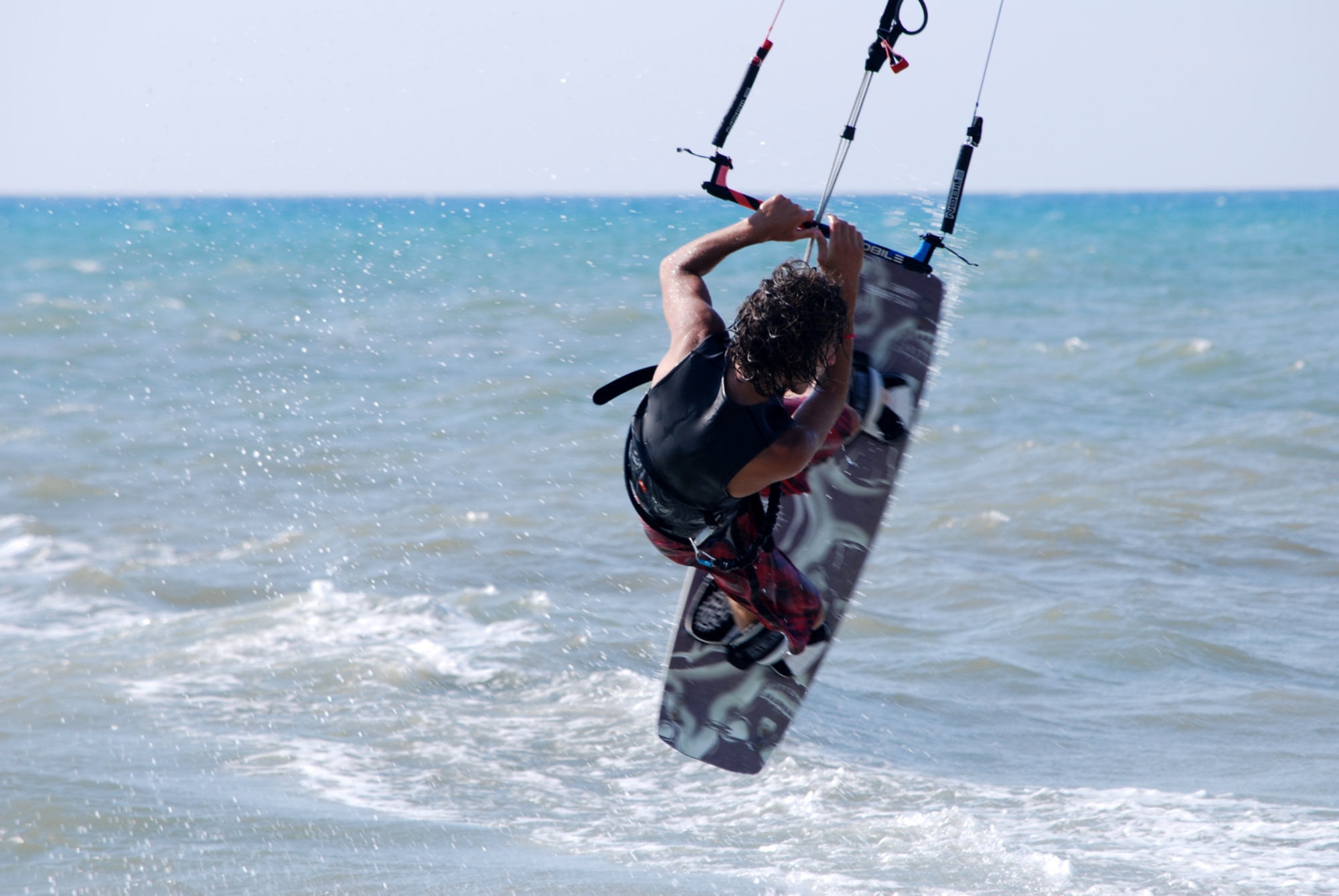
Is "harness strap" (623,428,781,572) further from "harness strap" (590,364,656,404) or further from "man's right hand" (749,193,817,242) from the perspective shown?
"man's right hand" (749,193,817,242)

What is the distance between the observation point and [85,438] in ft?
33.1

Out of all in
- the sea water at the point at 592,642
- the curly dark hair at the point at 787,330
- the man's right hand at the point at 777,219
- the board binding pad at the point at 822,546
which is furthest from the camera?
the board binding pad at the point at 822,546

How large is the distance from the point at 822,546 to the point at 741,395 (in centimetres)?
164

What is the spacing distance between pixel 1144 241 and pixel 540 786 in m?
34.9

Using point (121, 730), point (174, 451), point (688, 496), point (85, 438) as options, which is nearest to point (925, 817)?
point (688, 496)

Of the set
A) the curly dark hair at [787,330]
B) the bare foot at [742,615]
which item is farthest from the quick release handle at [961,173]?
the bare foot at [742,615]

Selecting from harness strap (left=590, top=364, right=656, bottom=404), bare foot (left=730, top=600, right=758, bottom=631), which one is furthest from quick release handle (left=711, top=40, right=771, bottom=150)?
→ bare foot (left=730, top=600, right=758, bottom=631)

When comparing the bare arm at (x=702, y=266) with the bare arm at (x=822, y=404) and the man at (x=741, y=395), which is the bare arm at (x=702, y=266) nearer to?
the man at (x=741, y=395)

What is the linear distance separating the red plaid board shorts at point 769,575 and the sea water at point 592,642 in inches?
28.9

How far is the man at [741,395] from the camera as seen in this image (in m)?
2.91

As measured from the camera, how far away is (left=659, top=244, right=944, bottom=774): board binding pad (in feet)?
14.1

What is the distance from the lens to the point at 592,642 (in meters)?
5.83

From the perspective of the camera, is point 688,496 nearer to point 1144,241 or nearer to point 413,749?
point 413,749

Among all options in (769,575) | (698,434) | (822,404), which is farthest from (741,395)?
(769,575)
